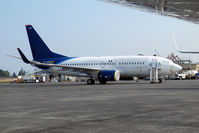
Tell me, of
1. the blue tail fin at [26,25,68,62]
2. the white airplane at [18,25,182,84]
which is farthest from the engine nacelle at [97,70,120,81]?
the blue tail fin at [26,25,68,62]

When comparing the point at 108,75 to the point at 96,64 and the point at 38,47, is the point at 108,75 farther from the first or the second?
the point at 38,47

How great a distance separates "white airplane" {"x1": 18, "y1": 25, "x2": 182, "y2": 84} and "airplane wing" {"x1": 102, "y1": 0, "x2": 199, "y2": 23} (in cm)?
1936

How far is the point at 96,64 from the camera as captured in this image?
42.2m

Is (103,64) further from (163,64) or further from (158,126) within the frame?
(158,126)

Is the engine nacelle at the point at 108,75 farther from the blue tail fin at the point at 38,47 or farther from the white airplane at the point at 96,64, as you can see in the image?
the blue tail fin at the point at 38,47

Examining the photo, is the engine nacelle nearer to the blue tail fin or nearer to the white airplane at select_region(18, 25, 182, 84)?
the white airplane at select_region(18, 25, 182, 84)

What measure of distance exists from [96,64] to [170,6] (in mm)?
25040

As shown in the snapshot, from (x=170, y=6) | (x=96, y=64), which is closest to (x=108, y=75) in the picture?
(x=96, y=64)

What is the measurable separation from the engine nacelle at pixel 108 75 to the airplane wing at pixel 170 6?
19166 mm

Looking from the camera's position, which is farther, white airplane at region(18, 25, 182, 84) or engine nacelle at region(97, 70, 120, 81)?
white airplane at region(18, 25, 182, 84)

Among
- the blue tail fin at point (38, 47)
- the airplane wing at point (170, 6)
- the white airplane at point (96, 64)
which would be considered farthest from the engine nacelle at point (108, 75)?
the airplane wing at point (170, 6)

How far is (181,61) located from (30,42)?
70939mm

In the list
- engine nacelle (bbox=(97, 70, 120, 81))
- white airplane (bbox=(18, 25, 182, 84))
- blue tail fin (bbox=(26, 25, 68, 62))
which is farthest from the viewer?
blue tail fin (bbox=(26, 25, 68, 62))

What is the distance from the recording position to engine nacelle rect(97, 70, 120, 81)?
39.1 m
